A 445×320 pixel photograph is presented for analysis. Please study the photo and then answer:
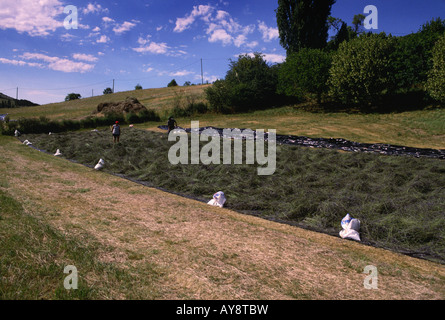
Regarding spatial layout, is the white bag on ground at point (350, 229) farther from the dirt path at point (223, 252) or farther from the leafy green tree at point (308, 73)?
the leafy green tree at point (308, 73)

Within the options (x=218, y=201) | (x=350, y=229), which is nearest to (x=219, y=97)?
(x=218, y=201)

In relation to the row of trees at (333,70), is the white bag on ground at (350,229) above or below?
below

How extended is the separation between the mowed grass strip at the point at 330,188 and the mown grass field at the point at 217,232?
3 cm

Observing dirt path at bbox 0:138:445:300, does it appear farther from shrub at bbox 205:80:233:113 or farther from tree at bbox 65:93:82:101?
tree at bbox 65:93:82:101

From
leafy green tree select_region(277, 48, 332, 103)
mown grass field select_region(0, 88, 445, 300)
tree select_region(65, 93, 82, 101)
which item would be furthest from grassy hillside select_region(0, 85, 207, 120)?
tree select_region(65, 93, 82, 101)

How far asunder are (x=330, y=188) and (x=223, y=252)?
420 cm

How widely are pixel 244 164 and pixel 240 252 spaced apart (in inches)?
219

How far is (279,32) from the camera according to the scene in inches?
1267

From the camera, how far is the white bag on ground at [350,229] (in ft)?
15.5

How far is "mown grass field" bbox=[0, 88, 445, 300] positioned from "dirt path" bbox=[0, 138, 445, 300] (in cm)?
2

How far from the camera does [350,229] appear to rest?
A: 4.78 meters

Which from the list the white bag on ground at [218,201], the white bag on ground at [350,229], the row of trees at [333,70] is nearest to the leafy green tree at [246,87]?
the row of trees at [333,70]

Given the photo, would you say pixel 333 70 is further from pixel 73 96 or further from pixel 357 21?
pixel 73 96
